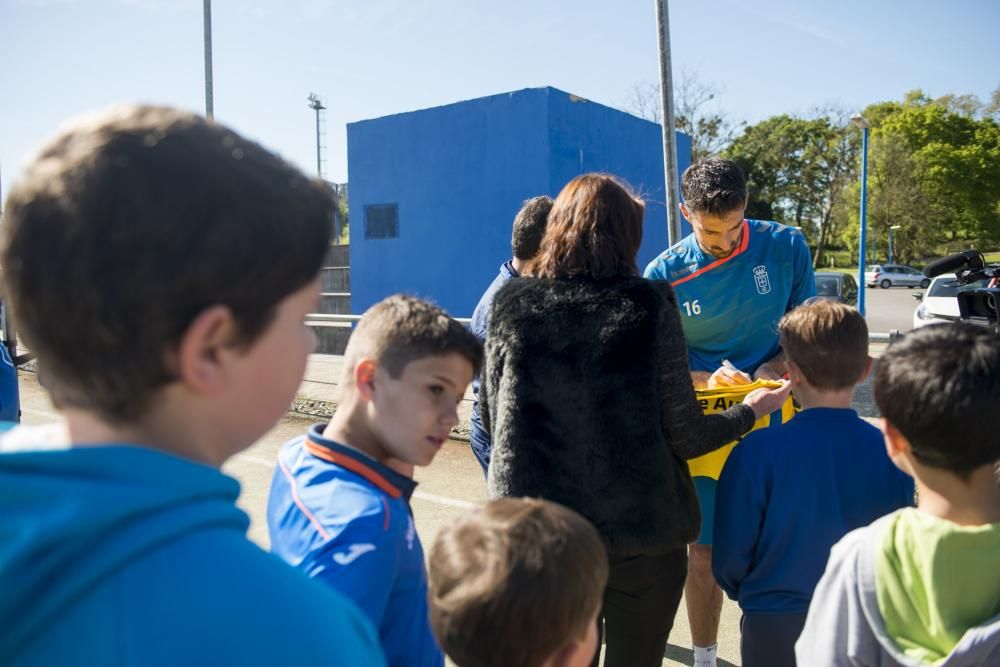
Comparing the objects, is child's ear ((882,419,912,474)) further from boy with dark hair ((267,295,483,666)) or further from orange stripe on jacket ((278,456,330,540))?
orange stripe on jacket ((278,456,330,540))

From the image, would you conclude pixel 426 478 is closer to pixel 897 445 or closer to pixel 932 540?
pixel 897 445

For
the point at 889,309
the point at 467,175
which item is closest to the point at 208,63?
the point at 467,175

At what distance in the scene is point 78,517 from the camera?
0.66 meters

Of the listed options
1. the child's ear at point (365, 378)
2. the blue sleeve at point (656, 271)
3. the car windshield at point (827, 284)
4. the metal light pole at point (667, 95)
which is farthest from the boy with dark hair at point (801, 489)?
the car windshield at point (827, 284)

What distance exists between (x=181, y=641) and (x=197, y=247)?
0.36 m

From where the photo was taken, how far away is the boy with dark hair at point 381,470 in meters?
1.47

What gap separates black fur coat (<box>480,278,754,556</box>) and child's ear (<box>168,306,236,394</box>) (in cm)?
150

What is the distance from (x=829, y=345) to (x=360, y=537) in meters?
1.59

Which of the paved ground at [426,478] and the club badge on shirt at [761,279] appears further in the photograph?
the paved ground at [426,478]

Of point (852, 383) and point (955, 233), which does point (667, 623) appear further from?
point (955, 233)

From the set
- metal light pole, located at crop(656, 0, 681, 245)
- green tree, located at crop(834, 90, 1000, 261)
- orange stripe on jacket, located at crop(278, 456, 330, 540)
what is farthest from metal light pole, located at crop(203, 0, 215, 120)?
green tree, located at crop(834, 90, 1000, 261)

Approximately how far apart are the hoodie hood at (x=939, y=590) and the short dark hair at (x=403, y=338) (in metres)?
1.13

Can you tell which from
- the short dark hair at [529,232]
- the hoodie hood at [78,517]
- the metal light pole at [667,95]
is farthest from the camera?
the metal light pole at [667,95]

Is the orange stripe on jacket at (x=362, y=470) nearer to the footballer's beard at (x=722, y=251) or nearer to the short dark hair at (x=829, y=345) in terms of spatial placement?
the short dark hair at (x=829, y=345)
